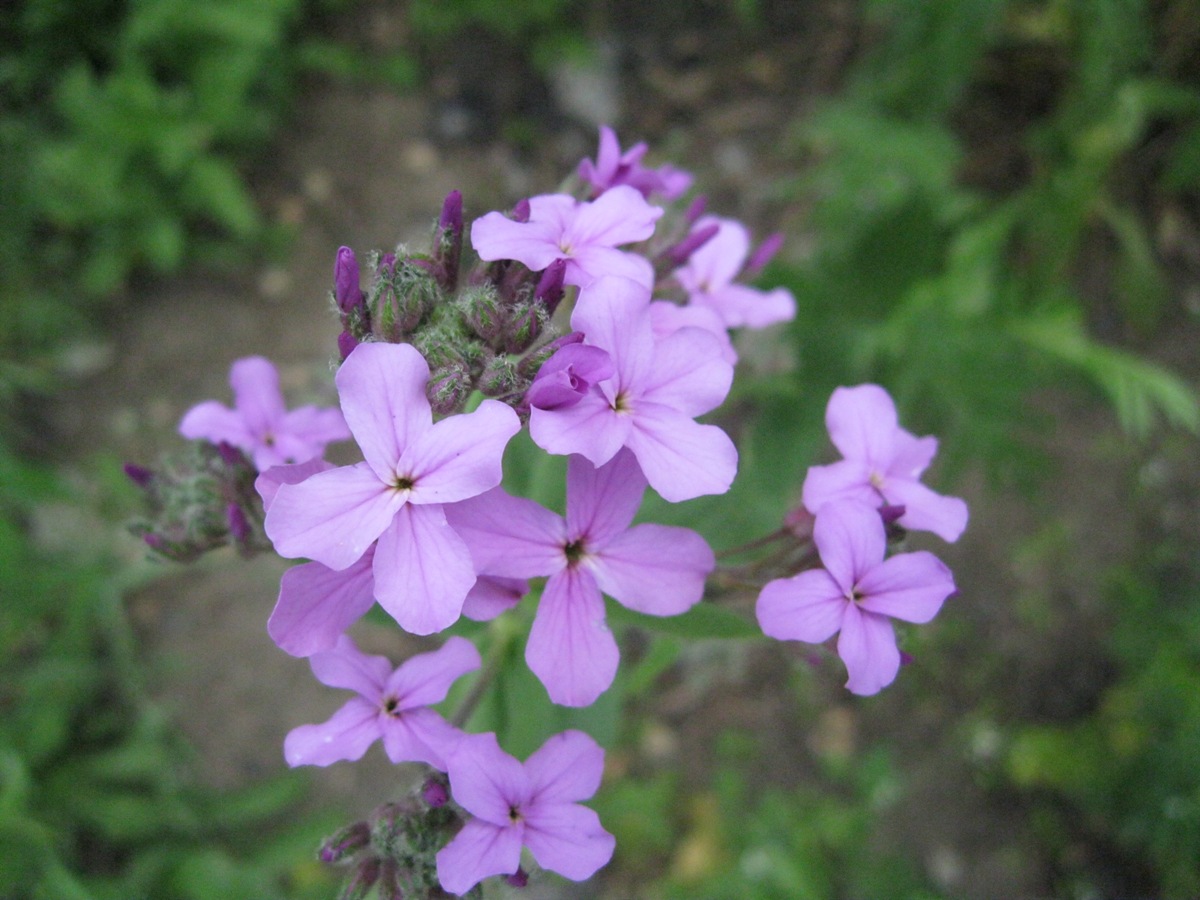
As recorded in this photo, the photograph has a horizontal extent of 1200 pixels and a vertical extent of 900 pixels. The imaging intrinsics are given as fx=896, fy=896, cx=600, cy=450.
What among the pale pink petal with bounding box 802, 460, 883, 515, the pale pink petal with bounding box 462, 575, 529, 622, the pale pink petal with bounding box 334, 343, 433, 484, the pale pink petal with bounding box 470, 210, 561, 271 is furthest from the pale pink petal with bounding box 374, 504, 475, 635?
the pale pink petal with bounding box 802, 460, 883, 515

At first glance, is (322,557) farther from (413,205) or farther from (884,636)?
(413,205)

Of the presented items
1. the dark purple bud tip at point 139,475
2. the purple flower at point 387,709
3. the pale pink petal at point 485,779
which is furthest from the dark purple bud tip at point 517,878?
the dark purple bud tip at point 139,475

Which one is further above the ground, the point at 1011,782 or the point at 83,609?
the point at 83,609

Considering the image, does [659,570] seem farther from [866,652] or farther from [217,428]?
[217,428]

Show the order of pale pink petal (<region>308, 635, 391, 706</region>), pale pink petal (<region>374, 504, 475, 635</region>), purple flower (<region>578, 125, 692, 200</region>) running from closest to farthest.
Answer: pale pink petal (<region>374, 504, 475, 635</region>), pale pink petal (<region>308, 635, 391, 706</region>), purple flower (<region>578, 125, 692, 200</region>)

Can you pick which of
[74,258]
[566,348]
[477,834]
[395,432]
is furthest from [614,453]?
[74,258]

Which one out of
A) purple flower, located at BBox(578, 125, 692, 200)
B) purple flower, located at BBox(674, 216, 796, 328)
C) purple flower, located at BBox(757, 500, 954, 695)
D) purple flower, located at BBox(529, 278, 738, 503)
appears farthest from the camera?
purple flower, located at BBox(674, 216, 796, 328)

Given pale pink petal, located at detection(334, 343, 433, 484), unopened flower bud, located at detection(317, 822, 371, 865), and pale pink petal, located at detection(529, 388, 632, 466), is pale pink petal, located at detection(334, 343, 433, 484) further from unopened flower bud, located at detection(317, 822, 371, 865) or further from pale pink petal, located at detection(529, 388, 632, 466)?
unopened flower bud, located at detection(317, 822, 371, 865)

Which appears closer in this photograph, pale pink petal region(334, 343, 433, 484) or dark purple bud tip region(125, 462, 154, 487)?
pale pink petal region(334, 343, 433, 484)

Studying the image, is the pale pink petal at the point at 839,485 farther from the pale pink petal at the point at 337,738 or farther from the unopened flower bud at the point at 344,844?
the unopened flower bud at the point at 344,844
